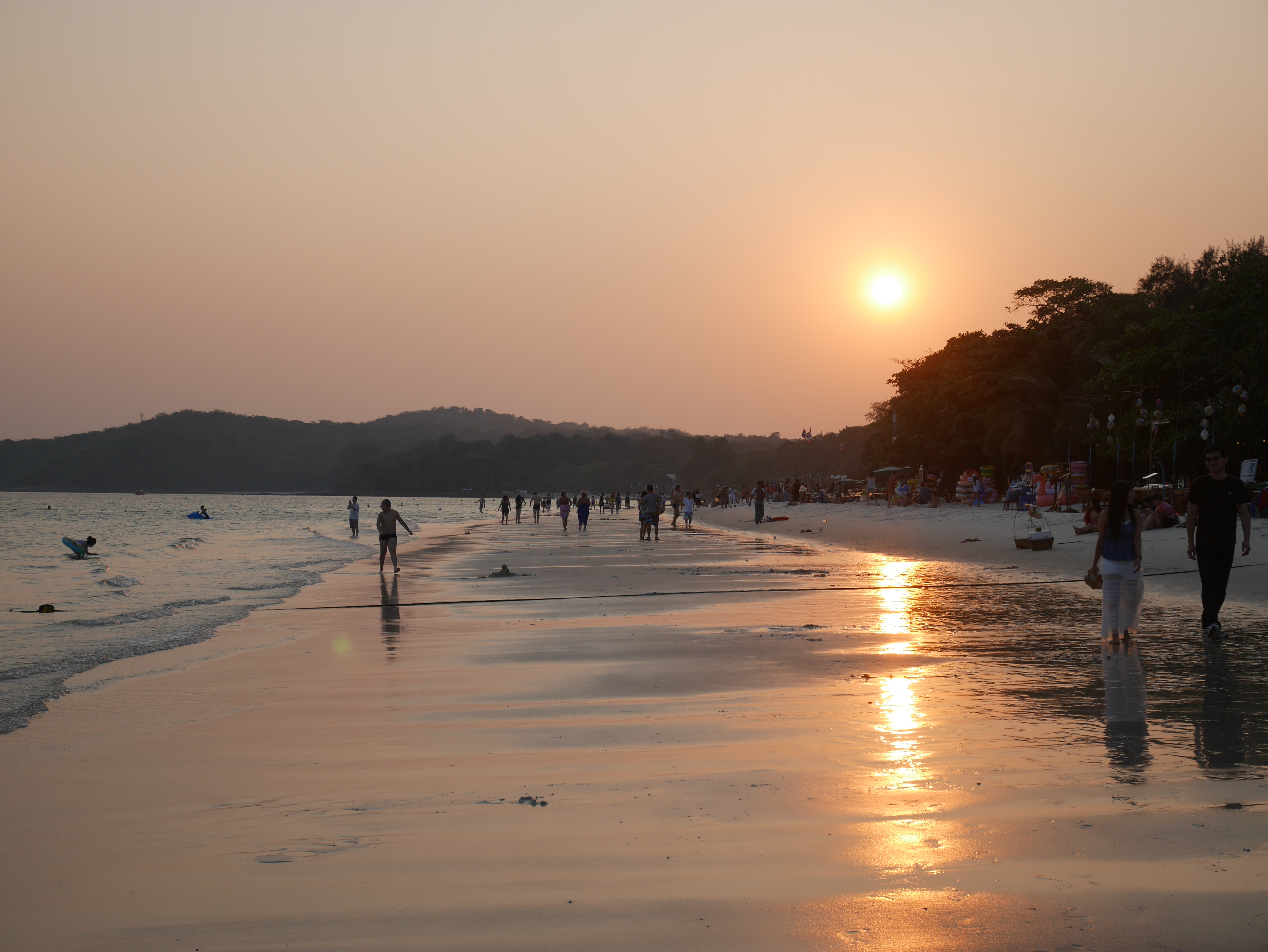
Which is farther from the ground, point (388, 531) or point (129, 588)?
point (388, 531)

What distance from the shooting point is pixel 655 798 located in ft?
14.9

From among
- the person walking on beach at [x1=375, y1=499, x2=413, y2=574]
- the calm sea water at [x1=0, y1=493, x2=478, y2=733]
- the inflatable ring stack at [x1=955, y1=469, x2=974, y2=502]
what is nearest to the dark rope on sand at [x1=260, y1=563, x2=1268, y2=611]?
the calm sea water at [x1=0, y1=493, x2=478, y2=733]

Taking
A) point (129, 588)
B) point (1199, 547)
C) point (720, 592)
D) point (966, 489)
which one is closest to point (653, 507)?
point (129, 588)

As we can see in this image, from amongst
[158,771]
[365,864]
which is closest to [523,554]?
[158,771]

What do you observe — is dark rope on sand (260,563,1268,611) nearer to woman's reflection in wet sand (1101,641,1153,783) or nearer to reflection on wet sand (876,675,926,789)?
woman's reflection in wet sand (1101,641,1153,783)

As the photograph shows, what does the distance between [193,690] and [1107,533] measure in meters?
8.36

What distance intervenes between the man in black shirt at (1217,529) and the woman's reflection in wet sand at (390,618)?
7.75 m

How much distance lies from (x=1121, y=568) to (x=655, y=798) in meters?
6.56

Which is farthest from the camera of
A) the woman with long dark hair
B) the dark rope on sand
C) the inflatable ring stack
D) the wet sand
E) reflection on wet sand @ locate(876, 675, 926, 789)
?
the inflatable ring stack

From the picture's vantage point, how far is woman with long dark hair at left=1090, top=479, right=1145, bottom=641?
30.2ft

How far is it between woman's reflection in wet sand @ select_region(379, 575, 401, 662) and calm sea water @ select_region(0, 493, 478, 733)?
1.75 metres

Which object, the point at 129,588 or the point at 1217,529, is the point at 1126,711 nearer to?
the point at 1217,529

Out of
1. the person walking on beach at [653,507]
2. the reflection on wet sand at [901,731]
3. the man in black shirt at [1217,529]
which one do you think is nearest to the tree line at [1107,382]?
the person walking on beach at [653,507]

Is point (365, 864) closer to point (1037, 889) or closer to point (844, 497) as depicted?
point (1037, 889)
